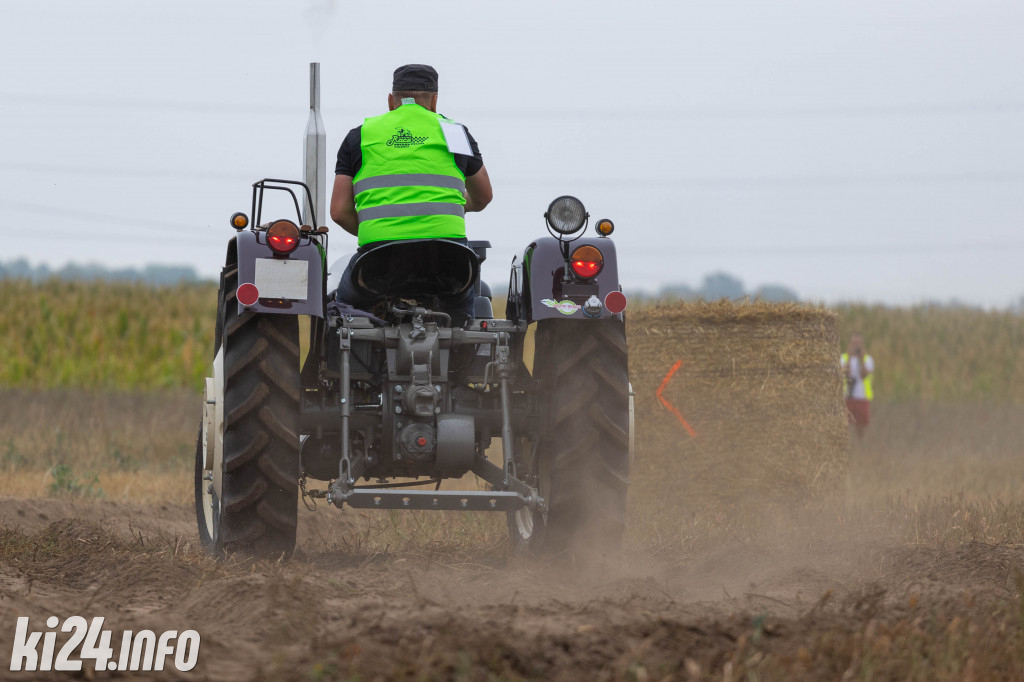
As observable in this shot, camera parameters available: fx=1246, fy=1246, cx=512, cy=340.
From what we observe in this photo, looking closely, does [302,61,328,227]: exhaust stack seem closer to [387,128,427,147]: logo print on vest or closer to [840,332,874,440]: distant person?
[387,128,427,147]: logo print on vest

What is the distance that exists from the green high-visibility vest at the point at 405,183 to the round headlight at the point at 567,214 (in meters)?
0.50

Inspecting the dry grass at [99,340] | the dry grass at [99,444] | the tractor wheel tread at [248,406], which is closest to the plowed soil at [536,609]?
the tractor wheel tread at [248,406]

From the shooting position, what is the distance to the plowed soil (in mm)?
3605

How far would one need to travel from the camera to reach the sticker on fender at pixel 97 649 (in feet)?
12.1

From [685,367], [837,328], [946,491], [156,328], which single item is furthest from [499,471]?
[156,328]

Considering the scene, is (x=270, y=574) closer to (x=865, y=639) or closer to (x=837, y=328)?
(x=865, y=639)

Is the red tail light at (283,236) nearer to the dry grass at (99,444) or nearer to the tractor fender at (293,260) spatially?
the tractor fender at (293,260)

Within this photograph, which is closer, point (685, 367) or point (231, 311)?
point (231, 311)

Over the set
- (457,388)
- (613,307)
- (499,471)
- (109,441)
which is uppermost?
(613,307)

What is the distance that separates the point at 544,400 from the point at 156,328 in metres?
17.2

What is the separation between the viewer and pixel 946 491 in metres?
11.9

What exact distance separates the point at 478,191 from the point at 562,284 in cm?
80

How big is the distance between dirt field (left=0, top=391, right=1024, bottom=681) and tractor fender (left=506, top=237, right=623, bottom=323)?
1.23m

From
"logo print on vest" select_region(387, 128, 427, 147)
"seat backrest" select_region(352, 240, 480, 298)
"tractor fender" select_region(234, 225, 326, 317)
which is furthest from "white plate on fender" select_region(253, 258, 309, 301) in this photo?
"logo print on vest" select_region(387, 128, 427, 147)
